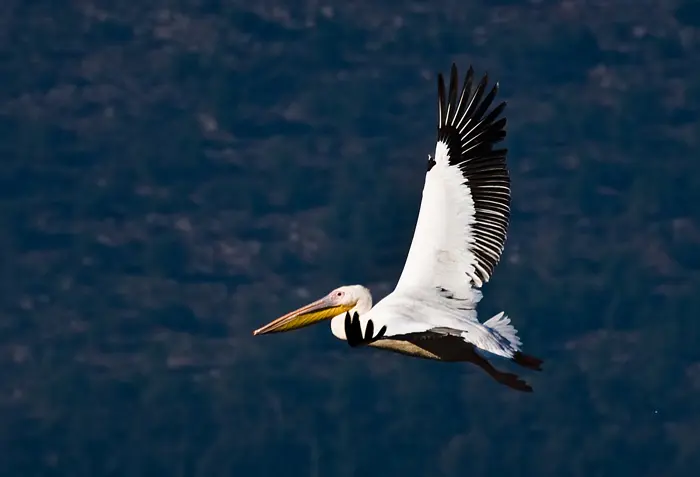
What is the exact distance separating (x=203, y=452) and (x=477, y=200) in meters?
8.05

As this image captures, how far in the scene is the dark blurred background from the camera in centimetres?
1931

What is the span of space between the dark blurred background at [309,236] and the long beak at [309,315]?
5.59 m

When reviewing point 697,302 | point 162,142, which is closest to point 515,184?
point 697,302

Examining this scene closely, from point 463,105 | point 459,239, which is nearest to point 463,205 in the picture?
point 459,239

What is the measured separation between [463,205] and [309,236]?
298 inches

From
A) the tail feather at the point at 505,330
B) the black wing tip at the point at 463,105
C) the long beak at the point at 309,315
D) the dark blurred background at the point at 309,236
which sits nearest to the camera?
the tail feather at the point at 505,330

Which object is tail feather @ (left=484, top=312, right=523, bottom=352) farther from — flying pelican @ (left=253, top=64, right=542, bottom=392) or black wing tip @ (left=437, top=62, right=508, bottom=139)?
black wing tip @ (left=437, top=62, right=508, bottom=139)

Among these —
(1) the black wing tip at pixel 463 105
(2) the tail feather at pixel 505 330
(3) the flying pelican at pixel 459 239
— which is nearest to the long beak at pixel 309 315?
(3) the flying pelican at pixel 459 239

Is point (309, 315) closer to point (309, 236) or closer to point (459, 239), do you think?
point (459, 239)

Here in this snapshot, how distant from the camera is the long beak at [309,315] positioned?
1292 cm

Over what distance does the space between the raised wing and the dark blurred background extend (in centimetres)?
640

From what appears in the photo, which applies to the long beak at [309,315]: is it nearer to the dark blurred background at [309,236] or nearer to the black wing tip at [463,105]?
the black wing tip at [463,105]

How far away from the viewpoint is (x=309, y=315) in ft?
42.7

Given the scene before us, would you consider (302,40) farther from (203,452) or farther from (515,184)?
(203,452)
